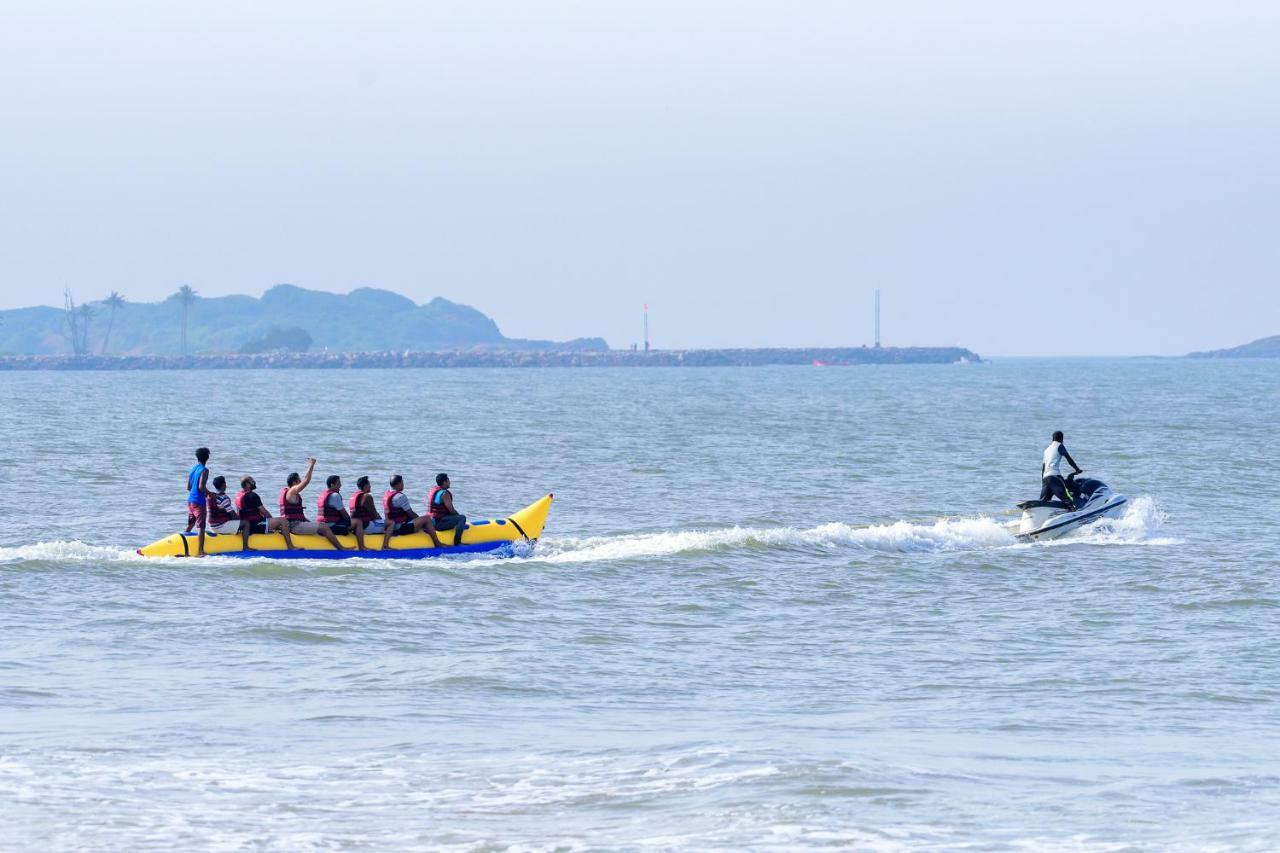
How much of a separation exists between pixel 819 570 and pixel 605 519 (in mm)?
8069

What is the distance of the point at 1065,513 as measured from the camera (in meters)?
26.4

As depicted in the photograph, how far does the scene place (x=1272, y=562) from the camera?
23812 millimetres

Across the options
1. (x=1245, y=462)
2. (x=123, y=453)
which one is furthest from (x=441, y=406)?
(x=1245, y=462)

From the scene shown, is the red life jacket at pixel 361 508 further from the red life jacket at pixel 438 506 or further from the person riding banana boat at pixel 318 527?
the red life jacket at pixel 438 506

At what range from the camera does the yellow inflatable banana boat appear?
2252 cm

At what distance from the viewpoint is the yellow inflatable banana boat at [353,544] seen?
73.9 feet

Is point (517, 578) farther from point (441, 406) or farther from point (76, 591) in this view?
point (441, 406)

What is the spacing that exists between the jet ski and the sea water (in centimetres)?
30

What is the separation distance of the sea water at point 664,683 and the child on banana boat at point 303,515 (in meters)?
0.49

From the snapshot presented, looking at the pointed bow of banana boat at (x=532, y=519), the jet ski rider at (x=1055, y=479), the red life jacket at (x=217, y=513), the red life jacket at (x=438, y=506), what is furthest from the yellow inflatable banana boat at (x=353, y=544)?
the jet ski rider at (x=1055, y=479)

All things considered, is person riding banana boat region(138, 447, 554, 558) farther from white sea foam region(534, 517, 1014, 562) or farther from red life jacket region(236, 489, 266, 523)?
white sea foam region(534, 517, 1014, 562)

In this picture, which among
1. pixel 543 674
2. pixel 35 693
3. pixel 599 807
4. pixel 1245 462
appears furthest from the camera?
pixel 1245 462

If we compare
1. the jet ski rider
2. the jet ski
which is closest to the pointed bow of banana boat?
the jet ski

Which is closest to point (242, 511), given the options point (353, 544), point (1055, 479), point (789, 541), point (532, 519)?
point (353, 544)
